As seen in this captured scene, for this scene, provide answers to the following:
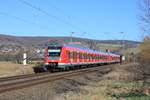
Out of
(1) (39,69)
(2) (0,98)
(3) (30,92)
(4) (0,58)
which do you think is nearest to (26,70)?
(1) (39,69)

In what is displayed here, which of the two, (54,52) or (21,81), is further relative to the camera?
(54,52)

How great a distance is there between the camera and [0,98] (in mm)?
13328

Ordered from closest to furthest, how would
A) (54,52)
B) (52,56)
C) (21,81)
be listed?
(21,81) → (52,56) → (54,52)

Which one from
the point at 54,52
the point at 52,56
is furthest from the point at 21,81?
the point at 54,52

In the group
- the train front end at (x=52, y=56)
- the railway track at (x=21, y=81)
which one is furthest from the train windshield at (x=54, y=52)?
the railway track at (x=21, y=81)

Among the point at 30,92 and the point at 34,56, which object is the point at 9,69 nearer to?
the point at 30,92

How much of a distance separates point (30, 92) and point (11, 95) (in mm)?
1543

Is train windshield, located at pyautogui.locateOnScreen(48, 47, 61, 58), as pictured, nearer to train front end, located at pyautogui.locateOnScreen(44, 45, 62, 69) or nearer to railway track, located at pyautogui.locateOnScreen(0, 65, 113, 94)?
train front end, located at pyautogui.locateOnScreen(44, 45, 62, 69)

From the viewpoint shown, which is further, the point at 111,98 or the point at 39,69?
the point at 39,69

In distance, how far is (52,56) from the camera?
108ft

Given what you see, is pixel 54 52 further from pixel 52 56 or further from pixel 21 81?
pixel 21 81

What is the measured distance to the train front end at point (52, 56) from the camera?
32531mm

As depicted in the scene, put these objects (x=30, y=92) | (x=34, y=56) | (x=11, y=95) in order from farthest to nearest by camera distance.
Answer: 1. (x=34, y=56)
2. (x=30, y=92)
3. (x=11, y=95)

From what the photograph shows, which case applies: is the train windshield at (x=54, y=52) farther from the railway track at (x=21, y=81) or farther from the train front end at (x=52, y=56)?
the railway track at (x=21, y=81)
